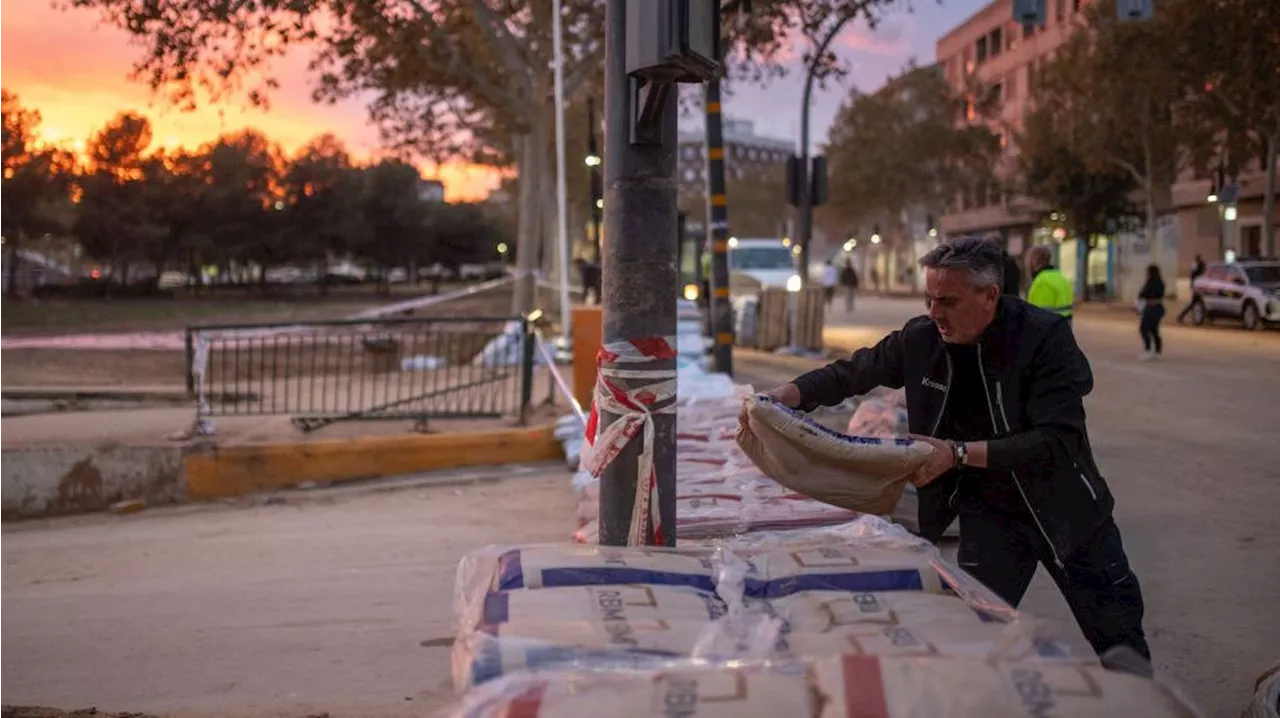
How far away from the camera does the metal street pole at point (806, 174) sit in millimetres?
18484

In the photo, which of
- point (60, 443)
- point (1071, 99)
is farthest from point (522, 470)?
point (1071, 99)

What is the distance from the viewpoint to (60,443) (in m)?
9.04

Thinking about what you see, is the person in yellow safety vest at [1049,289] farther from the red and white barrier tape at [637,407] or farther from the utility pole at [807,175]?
the red and white barrier tape at [637,407]

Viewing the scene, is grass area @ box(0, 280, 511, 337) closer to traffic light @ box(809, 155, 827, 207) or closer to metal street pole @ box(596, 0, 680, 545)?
traffic light @ box(809, 155, 827, 207)

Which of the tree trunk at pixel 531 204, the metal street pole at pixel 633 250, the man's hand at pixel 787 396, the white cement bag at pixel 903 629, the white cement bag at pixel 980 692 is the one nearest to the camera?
the white cement bag at pixel 980 692

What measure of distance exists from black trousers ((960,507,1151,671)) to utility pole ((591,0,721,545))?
3.61 feet

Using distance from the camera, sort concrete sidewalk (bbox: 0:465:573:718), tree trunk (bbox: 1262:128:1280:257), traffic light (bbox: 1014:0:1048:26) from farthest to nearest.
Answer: tree trunk (bbox: 1262:128:1280:257), traffic light (bbox: 1014:0:1048:26), concrete sidewalk (bbox: 0:465:573:718)

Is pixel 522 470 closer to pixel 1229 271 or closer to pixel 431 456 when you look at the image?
pixel 431 456

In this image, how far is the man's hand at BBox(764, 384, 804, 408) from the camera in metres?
3.63

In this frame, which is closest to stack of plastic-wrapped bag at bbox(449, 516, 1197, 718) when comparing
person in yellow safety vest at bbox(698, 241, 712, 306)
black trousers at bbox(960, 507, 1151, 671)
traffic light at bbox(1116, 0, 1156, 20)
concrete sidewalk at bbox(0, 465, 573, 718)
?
black trousers at bbox(960, 507, 1151, 671)

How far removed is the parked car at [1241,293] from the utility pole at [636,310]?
25395mm

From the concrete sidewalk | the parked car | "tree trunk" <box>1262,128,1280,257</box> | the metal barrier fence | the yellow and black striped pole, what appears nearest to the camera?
the concrete sidewalk

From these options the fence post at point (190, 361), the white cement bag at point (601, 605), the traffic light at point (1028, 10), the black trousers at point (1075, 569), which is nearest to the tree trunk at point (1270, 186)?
the traffic light at point (1028, 10)

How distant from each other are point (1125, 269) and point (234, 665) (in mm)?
51812
